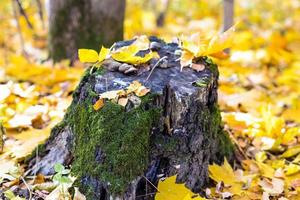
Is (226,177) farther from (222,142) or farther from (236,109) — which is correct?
(236,109)

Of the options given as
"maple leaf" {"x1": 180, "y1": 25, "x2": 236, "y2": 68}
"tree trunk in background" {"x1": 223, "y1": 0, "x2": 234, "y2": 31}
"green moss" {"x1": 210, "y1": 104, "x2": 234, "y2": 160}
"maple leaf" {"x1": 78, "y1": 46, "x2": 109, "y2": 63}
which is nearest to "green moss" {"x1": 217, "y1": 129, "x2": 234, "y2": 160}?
"green moss" {"x1": 210, "y1": 104, "x2": 234, "y2": 160}

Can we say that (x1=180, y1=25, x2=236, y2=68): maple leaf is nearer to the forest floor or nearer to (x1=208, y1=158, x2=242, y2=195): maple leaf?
the forest floor

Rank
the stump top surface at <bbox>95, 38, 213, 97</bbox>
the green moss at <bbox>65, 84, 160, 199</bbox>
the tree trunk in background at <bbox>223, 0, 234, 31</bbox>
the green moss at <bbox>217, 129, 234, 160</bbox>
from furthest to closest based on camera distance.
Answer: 1. the tree trunk in background at <bbox>223, 0, 234, 31</bbox>
2. the green moss at <bbox>217, 129, 234, 160</bbox>
3. the stump top surface at <bbox>95, 38, 213, 97</bbox>
4. the green moss at <bbox>65, 84, 160, 199</bbox>

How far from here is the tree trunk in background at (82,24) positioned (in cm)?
390

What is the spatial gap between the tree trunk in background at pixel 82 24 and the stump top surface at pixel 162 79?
171 centimetres

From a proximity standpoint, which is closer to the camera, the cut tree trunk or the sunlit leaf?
the cut tree trunk

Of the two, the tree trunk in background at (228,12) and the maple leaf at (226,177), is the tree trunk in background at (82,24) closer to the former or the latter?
the tree trunk in background at (228,12)

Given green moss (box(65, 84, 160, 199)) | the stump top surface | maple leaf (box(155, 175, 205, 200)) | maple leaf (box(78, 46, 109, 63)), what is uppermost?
maple leaf (box(78, 46, 109, 63))

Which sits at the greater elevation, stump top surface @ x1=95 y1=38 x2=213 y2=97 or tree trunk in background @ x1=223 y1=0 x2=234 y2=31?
tree trunk in background @ x1=223 y1=0 x2=234 y2=31

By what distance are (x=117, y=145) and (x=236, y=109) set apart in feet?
5.13

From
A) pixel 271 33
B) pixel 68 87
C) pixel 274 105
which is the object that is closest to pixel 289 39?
pixel 271 33

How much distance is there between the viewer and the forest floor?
237 centimetres

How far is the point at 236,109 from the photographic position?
133 inches

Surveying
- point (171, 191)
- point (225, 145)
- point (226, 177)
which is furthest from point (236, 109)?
point (171, 191)
